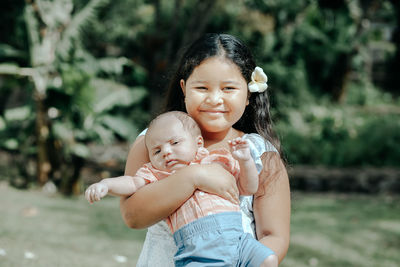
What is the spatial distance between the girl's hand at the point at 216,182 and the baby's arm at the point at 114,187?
0.26 meters

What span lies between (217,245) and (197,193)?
22 cm

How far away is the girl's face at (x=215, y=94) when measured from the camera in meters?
1.88

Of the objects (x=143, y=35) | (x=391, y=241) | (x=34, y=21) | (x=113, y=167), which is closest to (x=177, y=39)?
(x=143, y=35)

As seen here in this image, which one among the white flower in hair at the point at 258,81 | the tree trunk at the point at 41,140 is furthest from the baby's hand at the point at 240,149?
the tree trunk at the point at 41,140

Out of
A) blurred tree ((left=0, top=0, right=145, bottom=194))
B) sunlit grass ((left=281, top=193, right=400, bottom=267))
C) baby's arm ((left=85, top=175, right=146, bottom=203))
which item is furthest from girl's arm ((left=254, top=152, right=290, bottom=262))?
blurred tree ((left=0, top=0, right=145, bottom=194))

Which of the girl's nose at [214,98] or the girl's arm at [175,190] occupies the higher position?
the girl's nose at [214,98]

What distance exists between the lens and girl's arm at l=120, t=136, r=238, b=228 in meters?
1.73

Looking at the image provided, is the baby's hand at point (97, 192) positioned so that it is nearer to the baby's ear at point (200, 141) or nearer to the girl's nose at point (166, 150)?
the girl's nose at point (166, 150)

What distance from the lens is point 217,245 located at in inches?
64.8

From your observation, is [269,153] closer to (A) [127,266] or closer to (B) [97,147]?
(A) [127,266]

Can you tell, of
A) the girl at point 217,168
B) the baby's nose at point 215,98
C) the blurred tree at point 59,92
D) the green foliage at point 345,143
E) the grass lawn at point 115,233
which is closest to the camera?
the girl at point 217,168

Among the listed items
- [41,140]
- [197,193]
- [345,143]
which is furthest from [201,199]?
[345,143]

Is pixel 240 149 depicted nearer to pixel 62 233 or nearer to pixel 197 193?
pixel 197 193

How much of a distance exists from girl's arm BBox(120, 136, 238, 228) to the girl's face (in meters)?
0.21
